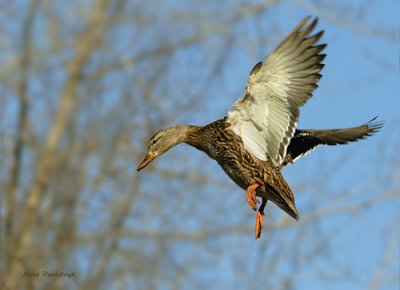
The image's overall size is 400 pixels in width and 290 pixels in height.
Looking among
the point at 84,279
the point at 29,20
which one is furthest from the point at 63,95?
the point at 84,279

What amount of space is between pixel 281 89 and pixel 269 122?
224mm

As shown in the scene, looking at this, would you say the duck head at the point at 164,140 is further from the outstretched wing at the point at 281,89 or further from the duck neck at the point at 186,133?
the outstretched wing at the point at 281,89

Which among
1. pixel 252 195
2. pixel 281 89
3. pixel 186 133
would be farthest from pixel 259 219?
pixel 186 133

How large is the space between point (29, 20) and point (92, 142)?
289 cm

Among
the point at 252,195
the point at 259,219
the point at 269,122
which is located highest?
the point at 269,122

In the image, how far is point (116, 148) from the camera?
17.4 m

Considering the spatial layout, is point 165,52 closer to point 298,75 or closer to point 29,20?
point 29,20

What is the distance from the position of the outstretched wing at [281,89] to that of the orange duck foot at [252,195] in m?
0.21

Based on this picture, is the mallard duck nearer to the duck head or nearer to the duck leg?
the duck leg

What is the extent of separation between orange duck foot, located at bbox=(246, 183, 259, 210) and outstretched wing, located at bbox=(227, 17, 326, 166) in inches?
8.4

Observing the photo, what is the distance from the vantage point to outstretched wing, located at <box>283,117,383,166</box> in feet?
24.0

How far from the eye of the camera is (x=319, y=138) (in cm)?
745

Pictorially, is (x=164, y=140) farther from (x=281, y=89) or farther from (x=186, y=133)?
(x=281, y=89)

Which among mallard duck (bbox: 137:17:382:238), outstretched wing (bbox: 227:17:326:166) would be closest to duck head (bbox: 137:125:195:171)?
mallard duck (bbox: 137:17:382:238)
